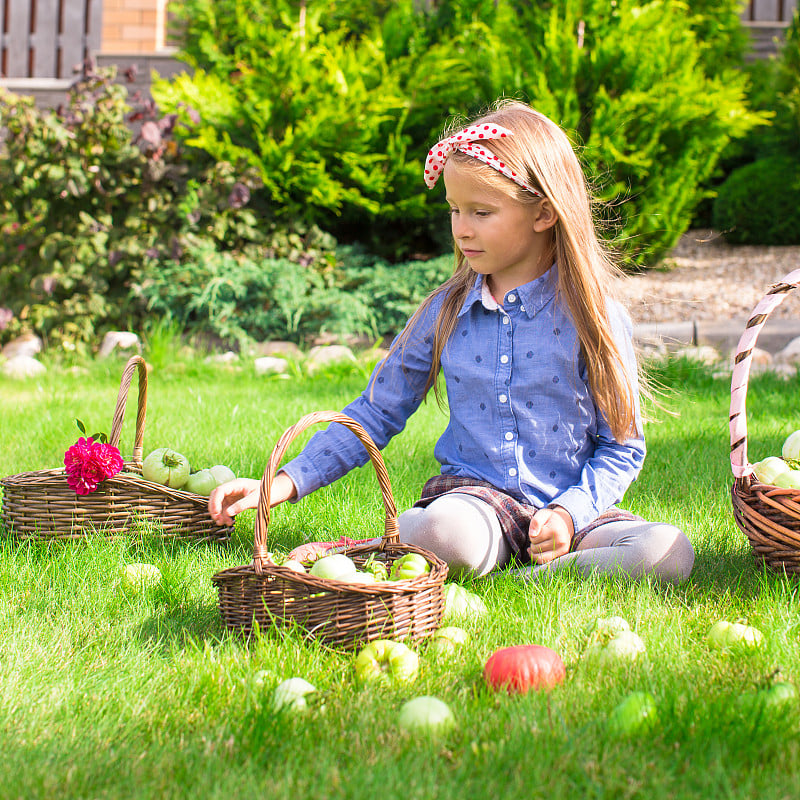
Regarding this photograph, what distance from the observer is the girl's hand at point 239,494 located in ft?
7.13

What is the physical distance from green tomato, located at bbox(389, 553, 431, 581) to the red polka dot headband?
0.97 m

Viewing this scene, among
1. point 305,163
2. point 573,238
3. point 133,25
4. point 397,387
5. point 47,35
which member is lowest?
point 397,387

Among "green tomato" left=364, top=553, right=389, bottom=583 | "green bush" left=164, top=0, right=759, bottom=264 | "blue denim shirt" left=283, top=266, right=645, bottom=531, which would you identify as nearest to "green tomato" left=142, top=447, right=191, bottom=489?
"blue denim shirt" left=283, top=266, right=645, bottom=531

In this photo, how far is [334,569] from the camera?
6.09ft

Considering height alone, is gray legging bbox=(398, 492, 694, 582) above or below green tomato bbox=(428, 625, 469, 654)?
above

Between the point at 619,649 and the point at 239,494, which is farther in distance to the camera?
the point at 239,494

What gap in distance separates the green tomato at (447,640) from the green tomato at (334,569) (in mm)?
213

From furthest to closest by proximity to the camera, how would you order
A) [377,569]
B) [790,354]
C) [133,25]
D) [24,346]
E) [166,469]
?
1. [133,25]
2. [24,346]
3. [790,354]
4. [166,469]
5. [377,569]

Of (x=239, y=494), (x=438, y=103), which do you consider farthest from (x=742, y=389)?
(x=438, y=103)

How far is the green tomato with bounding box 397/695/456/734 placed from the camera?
145 centimetres

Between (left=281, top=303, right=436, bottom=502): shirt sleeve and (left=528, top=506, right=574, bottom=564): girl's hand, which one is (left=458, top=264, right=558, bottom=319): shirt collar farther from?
(left=528, top=506, right=574, bottom=564): girl's hand

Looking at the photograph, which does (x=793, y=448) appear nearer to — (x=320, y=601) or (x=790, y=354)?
(x=320, y=601)

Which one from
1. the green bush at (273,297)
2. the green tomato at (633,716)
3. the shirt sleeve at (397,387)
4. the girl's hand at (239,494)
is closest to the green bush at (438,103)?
the green bush at (273,297)

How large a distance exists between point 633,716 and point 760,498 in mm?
857
